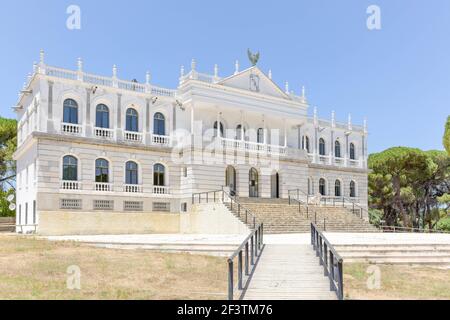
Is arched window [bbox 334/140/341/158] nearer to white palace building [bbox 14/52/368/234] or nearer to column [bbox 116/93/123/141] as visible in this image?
white palace building [bbox 14/52/368/234]

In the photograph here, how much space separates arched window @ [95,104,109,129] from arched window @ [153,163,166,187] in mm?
4480

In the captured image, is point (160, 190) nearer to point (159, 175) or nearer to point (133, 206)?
point (159, 175)

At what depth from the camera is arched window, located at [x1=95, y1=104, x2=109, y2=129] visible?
31.2m

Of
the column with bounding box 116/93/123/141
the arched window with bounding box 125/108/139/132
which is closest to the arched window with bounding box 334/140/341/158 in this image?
the arched window with bounding box 125/108/139/132

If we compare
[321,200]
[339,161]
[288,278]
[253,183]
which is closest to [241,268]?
[288,278]

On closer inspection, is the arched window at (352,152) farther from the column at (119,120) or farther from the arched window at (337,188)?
the column at (119,120)

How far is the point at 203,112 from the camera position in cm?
3588

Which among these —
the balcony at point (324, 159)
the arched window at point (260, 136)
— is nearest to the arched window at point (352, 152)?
the balcony at point (324, 159)

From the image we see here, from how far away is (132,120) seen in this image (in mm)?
32750

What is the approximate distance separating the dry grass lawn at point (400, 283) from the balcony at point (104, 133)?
20935 mm

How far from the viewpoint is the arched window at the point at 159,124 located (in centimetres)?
3372

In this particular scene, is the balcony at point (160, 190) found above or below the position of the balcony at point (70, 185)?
below

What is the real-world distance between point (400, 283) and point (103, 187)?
22.4 m
